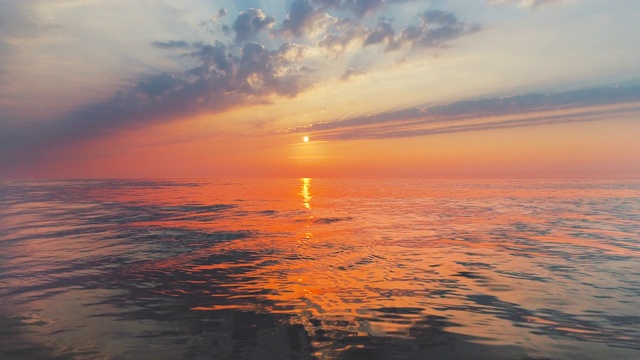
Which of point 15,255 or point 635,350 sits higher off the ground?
point 15,255

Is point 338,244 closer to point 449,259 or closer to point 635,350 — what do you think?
point 449,259

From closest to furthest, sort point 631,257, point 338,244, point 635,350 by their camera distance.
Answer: point 635,350 < point 631,257 < point 338,244

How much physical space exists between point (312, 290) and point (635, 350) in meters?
7.77

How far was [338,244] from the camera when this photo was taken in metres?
19.8

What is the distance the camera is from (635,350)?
749cm

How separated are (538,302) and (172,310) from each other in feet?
32.8

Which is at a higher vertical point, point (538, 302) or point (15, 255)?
point (15, 255)

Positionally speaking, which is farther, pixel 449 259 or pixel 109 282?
pixel 449 259

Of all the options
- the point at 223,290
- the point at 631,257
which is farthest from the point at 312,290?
the point at 631,257

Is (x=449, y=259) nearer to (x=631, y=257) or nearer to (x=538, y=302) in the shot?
(x=538, y=302)

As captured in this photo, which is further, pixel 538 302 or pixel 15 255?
pixel 15 255

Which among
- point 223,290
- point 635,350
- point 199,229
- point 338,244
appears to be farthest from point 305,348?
point 199,229

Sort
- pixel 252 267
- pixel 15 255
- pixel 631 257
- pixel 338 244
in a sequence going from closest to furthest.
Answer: pixel 252 267 < pixel 631 257 < pixel 15 255 < pixel 338 244

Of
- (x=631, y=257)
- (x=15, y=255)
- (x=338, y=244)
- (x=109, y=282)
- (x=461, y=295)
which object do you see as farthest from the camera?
(x=338, y=244)
